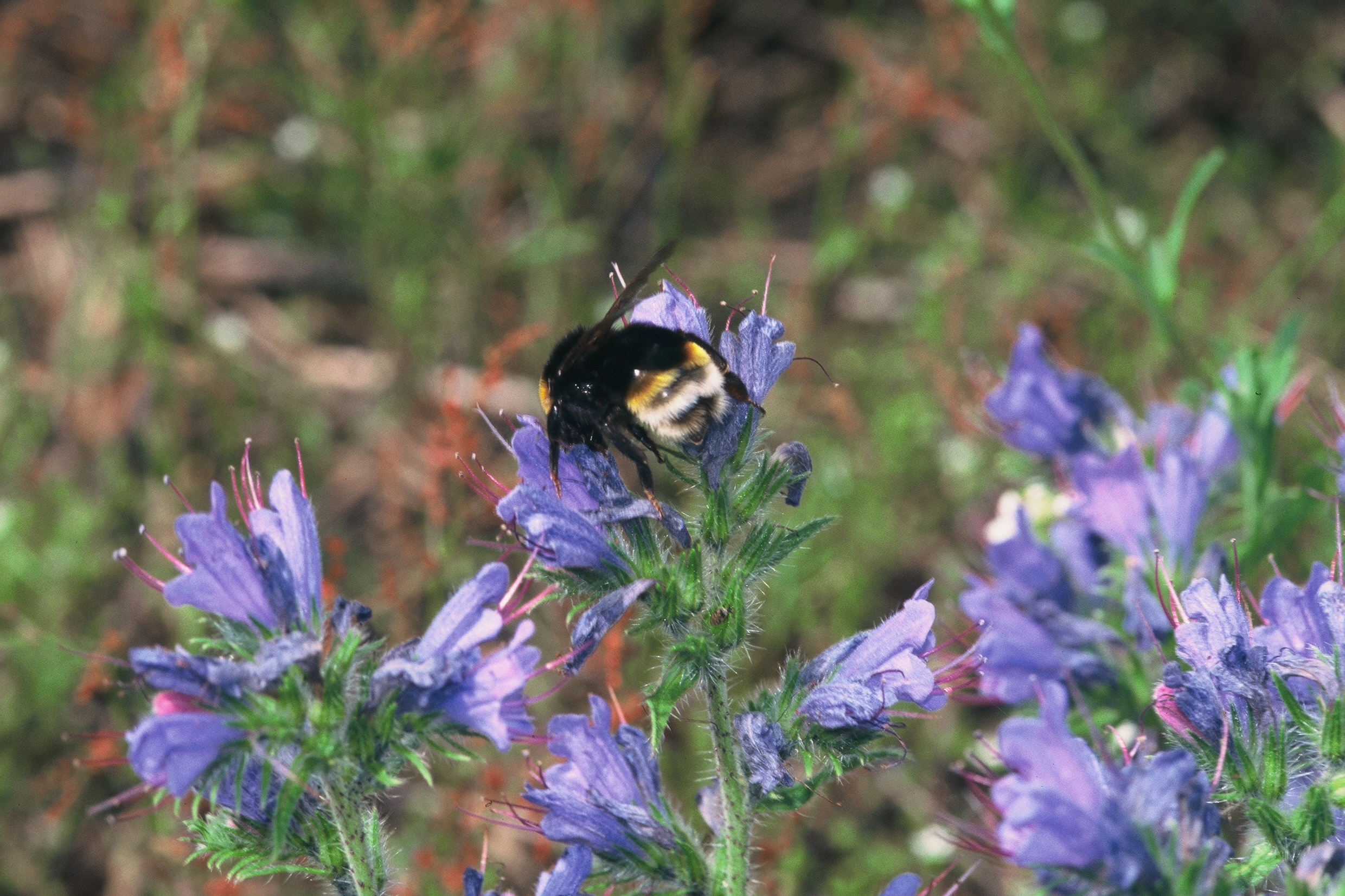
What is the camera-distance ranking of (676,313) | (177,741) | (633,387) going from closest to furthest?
(177,741)
(633,387)
(676,313)

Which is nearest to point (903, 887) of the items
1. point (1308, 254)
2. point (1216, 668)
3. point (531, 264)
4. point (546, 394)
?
point (1216, 668)

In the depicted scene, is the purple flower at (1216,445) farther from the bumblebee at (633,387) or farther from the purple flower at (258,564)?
the purple flower at (258,564)

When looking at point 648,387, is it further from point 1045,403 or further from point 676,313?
point 1045,403

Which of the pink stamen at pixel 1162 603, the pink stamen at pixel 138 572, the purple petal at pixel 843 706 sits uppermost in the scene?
the pink stamen at pixel 138 572

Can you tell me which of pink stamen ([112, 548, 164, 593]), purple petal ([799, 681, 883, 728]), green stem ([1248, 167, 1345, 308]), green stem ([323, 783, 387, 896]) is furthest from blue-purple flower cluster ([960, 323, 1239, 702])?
green stem ([1248, 167, 1345, 308])

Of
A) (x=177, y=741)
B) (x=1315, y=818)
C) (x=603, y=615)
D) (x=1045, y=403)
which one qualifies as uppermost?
(x=177, y=741)

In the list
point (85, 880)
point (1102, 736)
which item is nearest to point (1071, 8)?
point (1102, 736)

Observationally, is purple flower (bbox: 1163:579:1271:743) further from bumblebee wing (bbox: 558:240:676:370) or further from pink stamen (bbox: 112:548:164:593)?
pink stamen (bbox: 112:548:164:593)

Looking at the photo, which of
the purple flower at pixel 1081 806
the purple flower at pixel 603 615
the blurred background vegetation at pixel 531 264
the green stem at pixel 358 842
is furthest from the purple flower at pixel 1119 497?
the green stem at pixel 358 842
